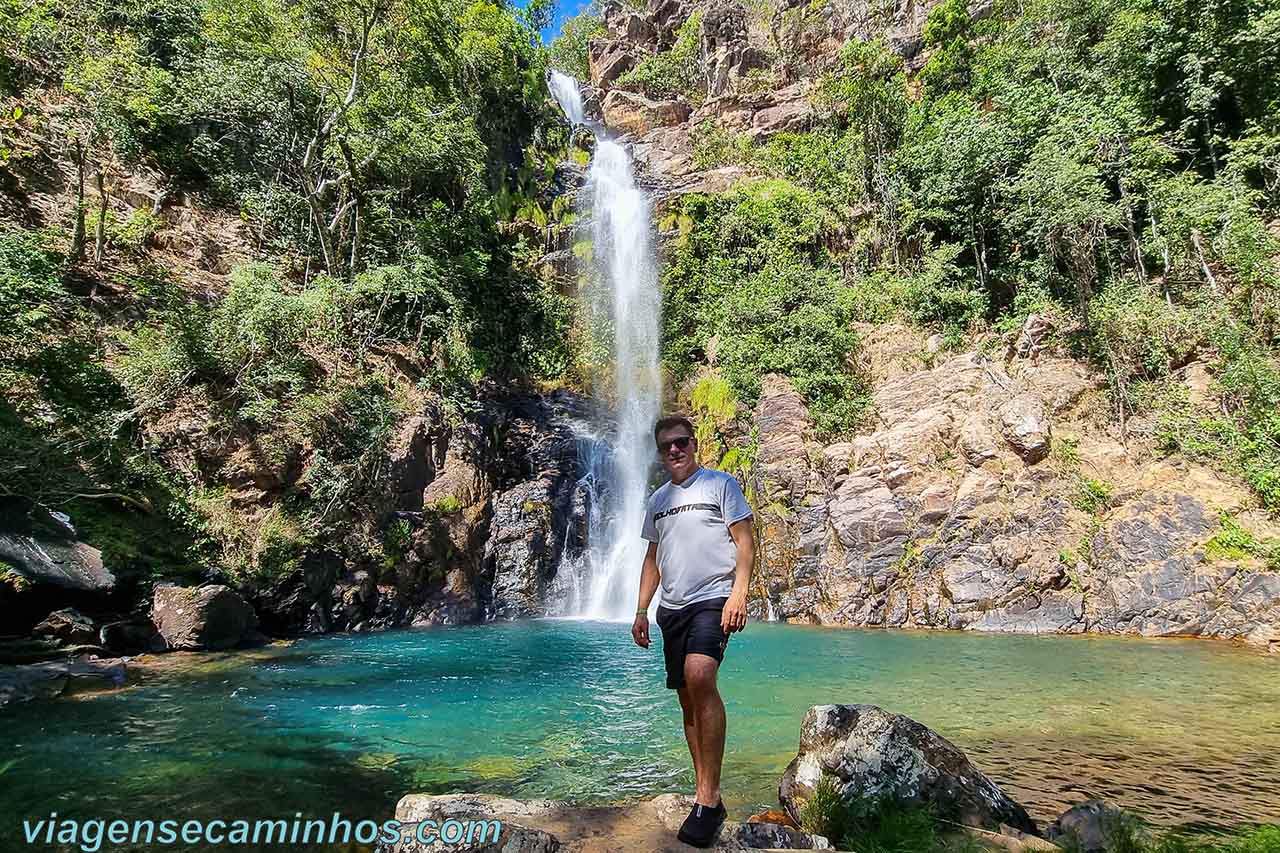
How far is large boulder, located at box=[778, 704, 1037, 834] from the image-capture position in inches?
133

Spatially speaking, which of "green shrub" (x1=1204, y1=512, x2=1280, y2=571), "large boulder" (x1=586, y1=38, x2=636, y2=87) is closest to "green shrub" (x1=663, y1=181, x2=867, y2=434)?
"green shrub" (x1=1204, y1=512, x2=1280, y2=571)

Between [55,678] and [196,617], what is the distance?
323 cm

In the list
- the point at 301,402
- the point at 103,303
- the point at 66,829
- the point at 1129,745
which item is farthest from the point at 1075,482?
the point at 103,303

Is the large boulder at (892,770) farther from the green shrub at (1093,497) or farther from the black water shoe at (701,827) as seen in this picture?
the green shrub at (1093,497)

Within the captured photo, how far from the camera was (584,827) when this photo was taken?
3082 mm

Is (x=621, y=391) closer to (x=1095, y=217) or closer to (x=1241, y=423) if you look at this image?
(x=1095, y=217)

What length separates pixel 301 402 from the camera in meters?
14.0

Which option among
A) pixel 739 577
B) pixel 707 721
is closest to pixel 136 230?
pixel 739 577

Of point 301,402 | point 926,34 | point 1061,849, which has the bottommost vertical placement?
point 1061,849

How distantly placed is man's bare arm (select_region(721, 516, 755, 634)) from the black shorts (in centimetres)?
5

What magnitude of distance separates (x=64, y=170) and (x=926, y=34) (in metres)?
32.2

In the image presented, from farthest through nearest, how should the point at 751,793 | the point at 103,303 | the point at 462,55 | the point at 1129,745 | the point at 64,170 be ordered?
the point at 462,55, the point at 64,170, the point at 103,303, the point at 1129,745, the point at 751,793

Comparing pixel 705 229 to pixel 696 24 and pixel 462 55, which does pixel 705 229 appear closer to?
pixel 462 55

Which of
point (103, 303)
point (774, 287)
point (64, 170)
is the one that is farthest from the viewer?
point (774, 287)
